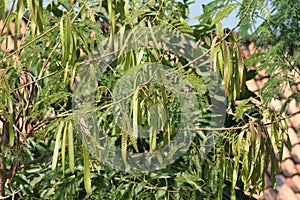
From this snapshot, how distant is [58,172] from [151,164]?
1.15 feet

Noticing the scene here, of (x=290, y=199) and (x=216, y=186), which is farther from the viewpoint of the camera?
(x=290, y=199)

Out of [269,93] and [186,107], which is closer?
[186,107]

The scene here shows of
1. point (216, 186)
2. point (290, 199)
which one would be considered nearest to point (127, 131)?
point (216, 186)

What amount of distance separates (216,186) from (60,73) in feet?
1.93

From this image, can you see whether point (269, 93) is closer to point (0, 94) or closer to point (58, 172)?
point (58, 172)

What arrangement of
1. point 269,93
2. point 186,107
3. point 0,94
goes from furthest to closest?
1. point 269,93
2. point 186,107
3. point 0,94

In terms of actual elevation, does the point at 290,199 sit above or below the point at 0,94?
below

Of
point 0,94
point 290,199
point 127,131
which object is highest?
point 0,94

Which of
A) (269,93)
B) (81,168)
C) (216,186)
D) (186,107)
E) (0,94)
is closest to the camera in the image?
(0,94)

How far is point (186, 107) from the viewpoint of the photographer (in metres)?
2.06

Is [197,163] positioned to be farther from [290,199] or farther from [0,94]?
[290,199]

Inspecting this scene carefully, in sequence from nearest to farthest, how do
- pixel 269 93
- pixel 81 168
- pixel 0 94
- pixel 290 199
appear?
pixel 0 94 < pixel 81 168 < pixel 269 93 < pixel 290 199

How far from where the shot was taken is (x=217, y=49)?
1.75 meters

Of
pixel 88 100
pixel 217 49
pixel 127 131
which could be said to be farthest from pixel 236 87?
pixel 88 100
